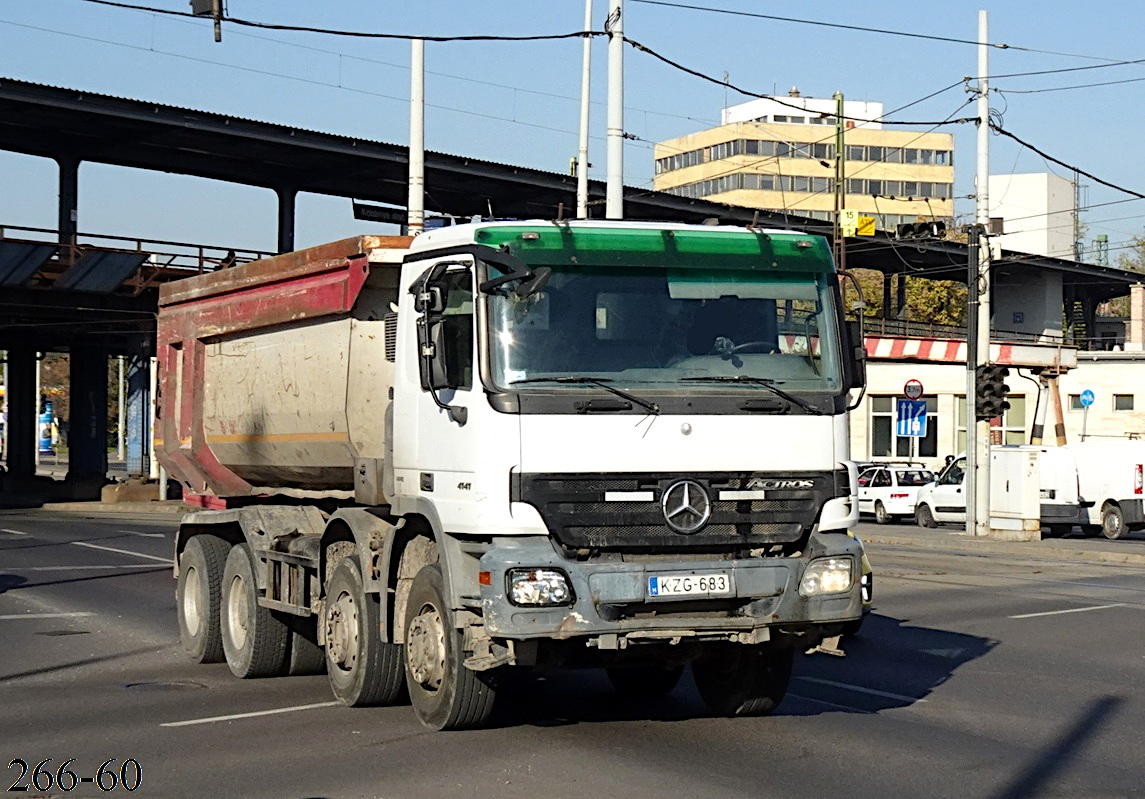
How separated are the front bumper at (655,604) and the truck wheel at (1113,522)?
2634 centimetres

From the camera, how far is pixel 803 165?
422ft

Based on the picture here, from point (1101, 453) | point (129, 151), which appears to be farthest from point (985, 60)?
point (129, 151)

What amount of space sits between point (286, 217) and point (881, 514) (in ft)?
70.0

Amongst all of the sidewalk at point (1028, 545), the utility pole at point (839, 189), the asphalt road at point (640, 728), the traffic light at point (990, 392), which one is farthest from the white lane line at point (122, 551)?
the utility pole at point (839, 189)

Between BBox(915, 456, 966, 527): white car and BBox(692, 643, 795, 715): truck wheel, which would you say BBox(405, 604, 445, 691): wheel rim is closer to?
BBox(692, 643, 795, 715): truck wheel

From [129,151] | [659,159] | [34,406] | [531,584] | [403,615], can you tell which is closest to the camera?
[531,584]

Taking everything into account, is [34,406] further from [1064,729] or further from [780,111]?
[780,111]

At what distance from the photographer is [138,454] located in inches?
2635

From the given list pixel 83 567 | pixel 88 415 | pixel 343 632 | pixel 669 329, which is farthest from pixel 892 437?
pixel 669 329

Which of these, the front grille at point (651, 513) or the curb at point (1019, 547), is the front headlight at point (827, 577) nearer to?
the front grille at point (651, 513)

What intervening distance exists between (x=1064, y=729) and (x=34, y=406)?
60.1 metres

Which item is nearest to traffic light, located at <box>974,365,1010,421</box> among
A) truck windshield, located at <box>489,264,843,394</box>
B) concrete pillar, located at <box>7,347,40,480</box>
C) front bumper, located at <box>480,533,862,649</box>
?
truck windshield, located at <box>489,264,843,394</box>

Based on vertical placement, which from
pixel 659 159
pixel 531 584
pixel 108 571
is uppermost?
pixel 659 159

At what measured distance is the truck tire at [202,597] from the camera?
43.3 ft
